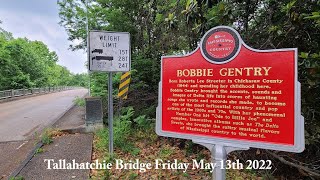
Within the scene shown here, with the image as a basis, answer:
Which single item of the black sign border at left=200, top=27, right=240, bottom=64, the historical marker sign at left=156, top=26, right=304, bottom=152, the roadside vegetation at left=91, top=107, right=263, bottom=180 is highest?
the black sign border at left=200, top=27, right=240, bottom=64

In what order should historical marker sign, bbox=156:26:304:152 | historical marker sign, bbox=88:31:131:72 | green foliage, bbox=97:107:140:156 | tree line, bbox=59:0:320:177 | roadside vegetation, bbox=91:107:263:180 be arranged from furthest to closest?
green foliage, bbox=97:107:140:156
historical marker sign, bbox=88:31:131:72
roadside vegetation, bbox=91:107:263:180
tree line, bbox=59:0:320:177
historical marker sign, bbox=156:26:304:152

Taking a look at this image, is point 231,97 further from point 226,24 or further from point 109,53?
point 109,53

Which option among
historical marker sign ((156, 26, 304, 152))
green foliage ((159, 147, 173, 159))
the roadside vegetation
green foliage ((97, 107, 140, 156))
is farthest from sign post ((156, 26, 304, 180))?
green foliage ((97, 107, 140, 156))

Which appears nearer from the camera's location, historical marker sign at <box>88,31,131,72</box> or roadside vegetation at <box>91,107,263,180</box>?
roadside vegetation at <box>91,107,263,180</box>

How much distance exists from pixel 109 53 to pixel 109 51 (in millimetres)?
40

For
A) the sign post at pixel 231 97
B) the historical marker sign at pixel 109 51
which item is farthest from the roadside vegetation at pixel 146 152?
the sign post at pixel 231 97

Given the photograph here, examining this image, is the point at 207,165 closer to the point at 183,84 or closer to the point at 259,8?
the point at 183,84

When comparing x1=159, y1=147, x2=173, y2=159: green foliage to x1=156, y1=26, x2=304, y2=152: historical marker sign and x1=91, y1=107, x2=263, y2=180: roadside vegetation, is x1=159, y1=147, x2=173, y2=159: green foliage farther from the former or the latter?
x1=156, y1=26, x2=304, y2=152: historical marker sign

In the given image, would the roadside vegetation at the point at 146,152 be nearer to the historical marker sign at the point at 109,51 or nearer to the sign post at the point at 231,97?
the historical marker sign at the point at 109,51

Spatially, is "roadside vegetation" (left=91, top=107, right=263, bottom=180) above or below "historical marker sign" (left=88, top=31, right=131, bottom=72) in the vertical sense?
below

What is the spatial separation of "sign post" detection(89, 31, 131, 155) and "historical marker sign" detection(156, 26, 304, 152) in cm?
240

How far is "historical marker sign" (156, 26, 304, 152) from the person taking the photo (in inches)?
86.8

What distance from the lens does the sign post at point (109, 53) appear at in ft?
16.3

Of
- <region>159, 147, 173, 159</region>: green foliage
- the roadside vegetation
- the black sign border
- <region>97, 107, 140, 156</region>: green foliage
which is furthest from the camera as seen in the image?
<region>97, 107, 140, 156</region>: green foliage
